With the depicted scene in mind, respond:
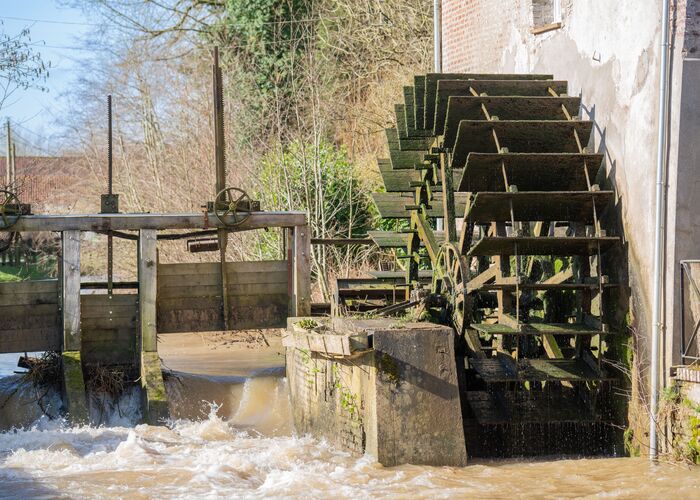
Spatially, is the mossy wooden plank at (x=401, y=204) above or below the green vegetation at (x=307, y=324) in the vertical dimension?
above

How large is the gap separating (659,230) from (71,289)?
5498 millimetres

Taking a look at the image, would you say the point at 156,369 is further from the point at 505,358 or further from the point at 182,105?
the point at 182,105

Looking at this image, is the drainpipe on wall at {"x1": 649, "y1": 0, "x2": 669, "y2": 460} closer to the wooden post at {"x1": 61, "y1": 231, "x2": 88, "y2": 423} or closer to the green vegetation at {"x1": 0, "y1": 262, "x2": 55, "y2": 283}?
the wooden post at {"x1": 61, "y1": 231, "x2": 88, "y2": 423}

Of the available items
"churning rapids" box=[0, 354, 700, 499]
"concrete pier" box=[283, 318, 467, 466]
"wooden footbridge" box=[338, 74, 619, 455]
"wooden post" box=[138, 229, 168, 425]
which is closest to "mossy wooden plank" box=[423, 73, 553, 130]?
"wooden footbridge" box=[338, 74, 619, 455]

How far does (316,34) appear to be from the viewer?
2030cm

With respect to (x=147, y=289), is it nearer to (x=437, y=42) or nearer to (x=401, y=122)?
(x=401, y=122)

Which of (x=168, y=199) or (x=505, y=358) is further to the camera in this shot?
(x=168, y=199)

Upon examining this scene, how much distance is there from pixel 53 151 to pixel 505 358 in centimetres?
2403

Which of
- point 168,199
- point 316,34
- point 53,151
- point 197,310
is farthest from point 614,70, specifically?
point 53,151

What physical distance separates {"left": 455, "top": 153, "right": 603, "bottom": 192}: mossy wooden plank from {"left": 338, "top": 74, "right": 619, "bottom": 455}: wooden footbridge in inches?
0.5

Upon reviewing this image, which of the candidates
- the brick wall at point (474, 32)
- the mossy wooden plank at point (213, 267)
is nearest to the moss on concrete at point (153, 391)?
the mossy wooden plank at point (213, 267)

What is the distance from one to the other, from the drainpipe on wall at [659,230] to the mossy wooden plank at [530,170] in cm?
127

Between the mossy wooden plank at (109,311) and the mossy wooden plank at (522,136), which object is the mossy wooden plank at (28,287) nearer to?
the mossy wooden plank at (109,311)

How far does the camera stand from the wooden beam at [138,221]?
381 inches
